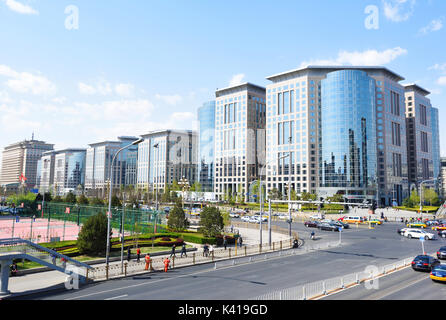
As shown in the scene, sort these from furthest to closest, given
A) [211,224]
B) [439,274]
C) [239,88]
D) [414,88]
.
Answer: [414,88] → [239,88] → [211,224] → [439,274]

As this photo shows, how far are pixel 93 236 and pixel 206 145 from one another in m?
135

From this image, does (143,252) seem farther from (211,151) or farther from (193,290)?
(211,151)

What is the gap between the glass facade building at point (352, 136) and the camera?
377 ft

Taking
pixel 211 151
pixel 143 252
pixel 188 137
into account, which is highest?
pixel 188 137

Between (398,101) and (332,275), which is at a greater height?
(398,101)

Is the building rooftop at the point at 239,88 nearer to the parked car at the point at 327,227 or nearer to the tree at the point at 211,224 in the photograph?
the parked car at the point at 327,227

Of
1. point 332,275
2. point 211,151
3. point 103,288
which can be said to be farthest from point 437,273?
point 211,151

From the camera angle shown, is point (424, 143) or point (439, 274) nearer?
point (439, 274)

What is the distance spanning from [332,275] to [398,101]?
131573 millimetres

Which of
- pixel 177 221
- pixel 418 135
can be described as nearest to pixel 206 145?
pixel 418 135

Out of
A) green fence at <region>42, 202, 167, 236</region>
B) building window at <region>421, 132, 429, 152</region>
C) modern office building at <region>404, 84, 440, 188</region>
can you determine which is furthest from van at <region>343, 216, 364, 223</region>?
building window at <region>421, 132, 429, 152</region>

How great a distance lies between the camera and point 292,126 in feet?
431

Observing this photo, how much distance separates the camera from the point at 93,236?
31.0m

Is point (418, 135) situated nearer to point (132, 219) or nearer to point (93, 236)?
point (132, 219)
